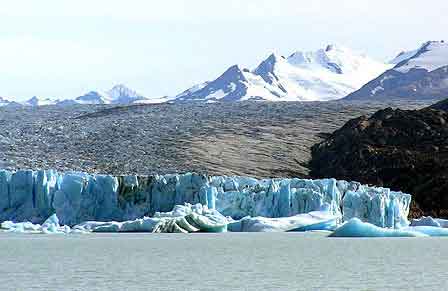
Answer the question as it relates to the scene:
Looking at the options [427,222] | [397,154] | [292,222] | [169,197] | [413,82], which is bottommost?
[427,222]

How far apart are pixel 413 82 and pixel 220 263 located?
6079 inches

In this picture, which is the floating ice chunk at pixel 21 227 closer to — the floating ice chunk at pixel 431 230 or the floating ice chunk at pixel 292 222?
the floating ice chunk at pixel 292 222


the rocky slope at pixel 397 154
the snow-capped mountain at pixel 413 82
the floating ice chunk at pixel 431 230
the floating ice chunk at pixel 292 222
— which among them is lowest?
the floating ice chunk at pixel 431 230

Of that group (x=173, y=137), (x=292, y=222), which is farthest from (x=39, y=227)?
(x=173, y=137)

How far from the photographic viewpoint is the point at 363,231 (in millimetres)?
35875

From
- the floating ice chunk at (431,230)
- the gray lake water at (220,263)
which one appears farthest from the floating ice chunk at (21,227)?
the floating ice chunk at (431,230)

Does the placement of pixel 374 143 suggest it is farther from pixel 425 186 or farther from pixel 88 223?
pixel 88 223

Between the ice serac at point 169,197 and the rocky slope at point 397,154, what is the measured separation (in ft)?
39.0

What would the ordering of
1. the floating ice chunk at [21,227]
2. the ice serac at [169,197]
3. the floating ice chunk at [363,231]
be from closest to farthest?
the floating ice chunk at [363,231] < the floating ice chunk at [21,227] < the ice serac at [169,197]

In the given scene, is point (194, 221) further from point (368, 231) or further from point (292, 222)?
point (368, 231)

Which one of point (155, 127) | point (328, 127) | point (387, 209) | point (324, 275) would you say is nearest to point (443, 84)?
point (328, 127)

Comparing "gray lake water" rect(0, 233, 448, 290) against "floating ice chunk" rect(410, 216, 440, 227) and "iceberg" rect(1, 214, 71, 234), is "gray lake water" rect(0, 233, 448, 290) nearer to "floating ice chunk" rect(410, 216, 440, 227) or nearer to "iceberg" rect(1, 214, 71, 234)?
"iceberg" rect(1, 214, 71, 234)

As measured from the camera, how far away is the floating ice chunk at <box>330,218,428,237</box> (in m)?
35.3

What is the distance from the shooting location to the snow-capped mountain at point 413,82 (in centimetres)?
16366
